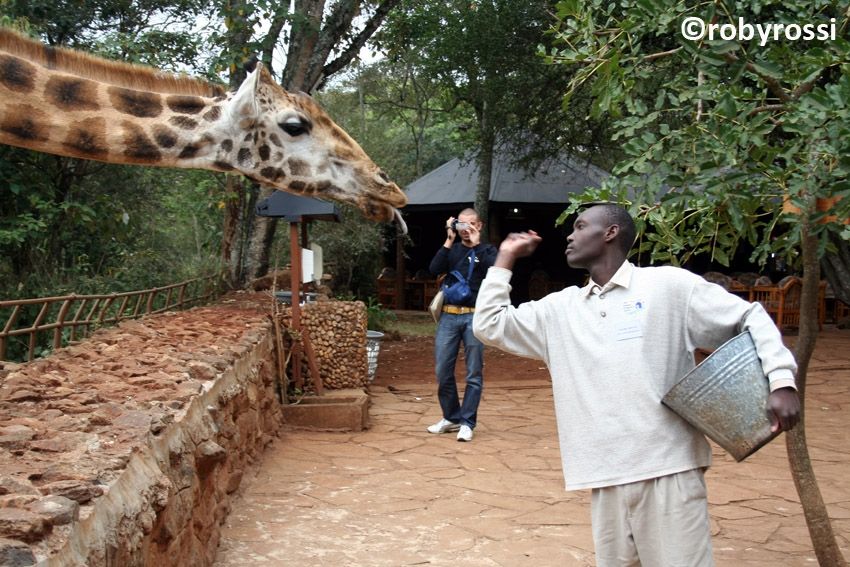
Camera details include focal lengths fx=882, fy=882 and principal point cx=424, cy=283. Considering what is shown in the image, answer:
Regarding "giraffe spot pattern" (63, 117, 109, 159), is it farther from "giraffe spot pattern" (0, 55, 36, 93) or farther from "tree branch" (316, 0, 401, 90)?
"tree branch" (316, 0, 401, 90)

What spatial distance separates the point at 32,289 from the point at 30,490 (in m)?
8.46

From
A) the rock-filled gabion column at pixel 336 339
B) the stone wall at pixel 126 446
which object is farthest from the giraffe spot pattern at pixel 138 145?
the rock-filled gabion column at pixel 336 339

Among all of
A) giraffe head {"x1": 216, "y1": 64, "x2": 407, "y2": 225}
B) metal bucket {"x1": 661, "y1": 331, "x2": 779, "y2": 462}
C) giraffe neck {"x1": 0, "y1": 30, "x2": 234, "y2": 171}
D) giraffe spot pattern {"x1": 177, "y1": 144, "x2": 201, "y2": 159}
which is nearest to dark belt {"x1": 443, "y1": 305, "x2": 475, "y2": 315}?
giraffe head {"x1": 216, "y1": 64, "x2": 407, "y2": 225}

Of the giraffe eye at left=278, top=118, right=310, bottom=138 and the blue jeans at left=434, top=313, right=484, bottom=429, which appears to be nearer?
the giraffe eye at left=278, top=118, right=310, bottom=138

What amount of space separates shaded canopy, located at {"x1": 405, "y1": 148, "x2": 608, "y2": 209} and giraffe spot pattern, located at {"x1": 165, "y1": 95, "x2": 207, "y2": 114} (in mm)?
14373

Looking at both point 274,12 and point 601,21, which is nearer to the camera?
point 601,21

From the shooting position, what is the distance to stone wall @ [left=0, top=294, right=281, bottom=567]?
243 cm

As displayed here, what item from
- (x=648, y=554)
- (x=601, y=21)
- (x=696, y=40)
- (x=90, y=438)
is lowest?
(x=648, y=554)

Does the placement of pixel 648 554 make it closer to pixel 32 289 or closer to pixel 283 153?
pixel 283 153

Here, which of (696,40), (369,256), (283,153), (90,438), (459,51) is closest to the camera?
(90,438)

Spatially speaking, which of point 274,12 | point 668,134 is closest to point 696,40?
point 668,134

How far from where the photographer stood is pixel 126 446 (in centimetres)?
318

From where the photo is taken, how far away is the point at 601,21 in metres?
9.05

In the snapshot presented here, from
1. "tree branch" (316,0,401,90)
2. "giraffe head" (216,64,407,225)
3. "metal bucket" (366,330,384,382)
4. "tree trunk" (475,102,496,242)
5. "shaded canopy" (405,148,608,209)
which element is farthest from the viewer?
"shaded canopy" (405,148,608,209)
